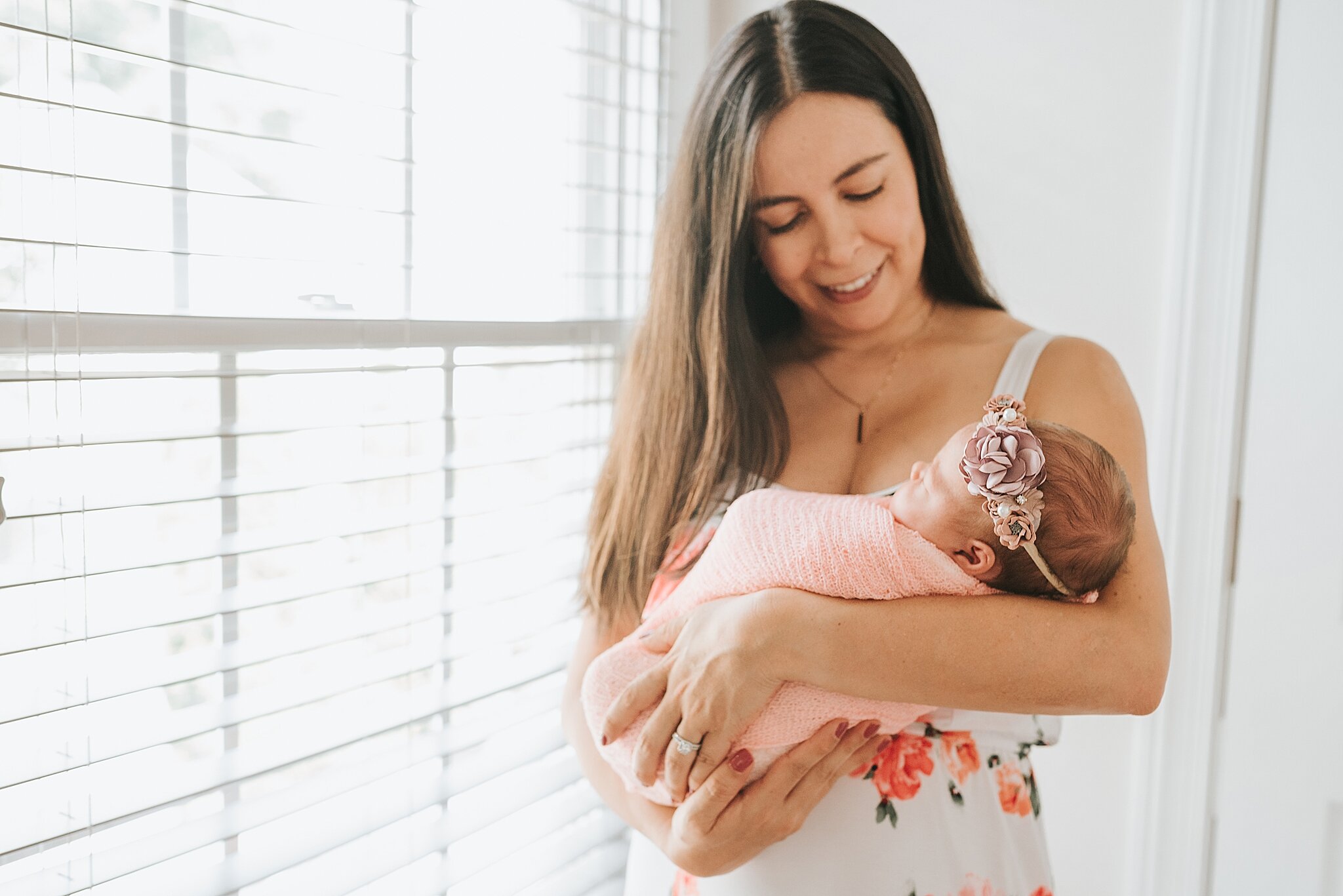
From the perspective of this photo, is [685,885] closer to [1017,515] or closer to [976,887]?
[976,887]

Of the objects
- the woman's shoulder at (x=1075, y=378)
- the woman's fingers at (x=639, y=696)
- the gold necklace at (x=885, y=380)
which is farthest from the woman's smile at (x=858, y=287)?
the woman's fingers at (x=639, y=696)

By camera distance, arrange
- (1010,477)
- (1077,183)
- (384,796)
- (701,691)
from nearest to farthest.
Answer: (1010,477), (701,691), (384,796), (1077,183)

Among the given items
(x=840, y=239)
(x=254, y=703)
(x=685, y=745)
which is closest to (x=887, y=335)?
(x=840, y=239)

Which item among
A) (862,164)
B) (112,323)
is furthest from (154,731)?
(862,164)

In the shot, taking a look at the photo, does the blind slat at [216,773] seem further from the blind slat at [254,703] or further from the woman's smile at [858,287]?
the woman's smile at [858,287]

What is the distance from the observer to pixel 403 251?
60.0 inches

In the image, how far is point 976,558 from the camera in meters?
1.07

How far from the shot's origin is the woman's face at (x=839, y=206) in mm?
1257

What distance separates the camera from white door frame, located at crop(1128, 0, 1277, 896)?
5.16ft

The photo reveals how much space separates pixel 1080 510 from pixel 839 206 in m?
0.50

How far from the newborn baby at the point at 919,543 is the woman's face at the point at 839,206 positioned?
30 cm

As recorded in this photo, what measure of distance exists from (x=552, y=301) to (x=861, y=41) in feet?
2.53

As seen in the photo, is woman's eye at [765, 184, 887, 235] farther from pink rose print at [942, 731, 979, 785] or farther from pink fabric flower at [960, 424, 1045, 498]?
pink rose print at [942, 731, 979, 785]

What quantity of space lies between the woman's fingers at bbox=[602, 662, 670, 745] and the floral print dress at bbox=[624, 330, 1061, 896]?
0.24 meters
